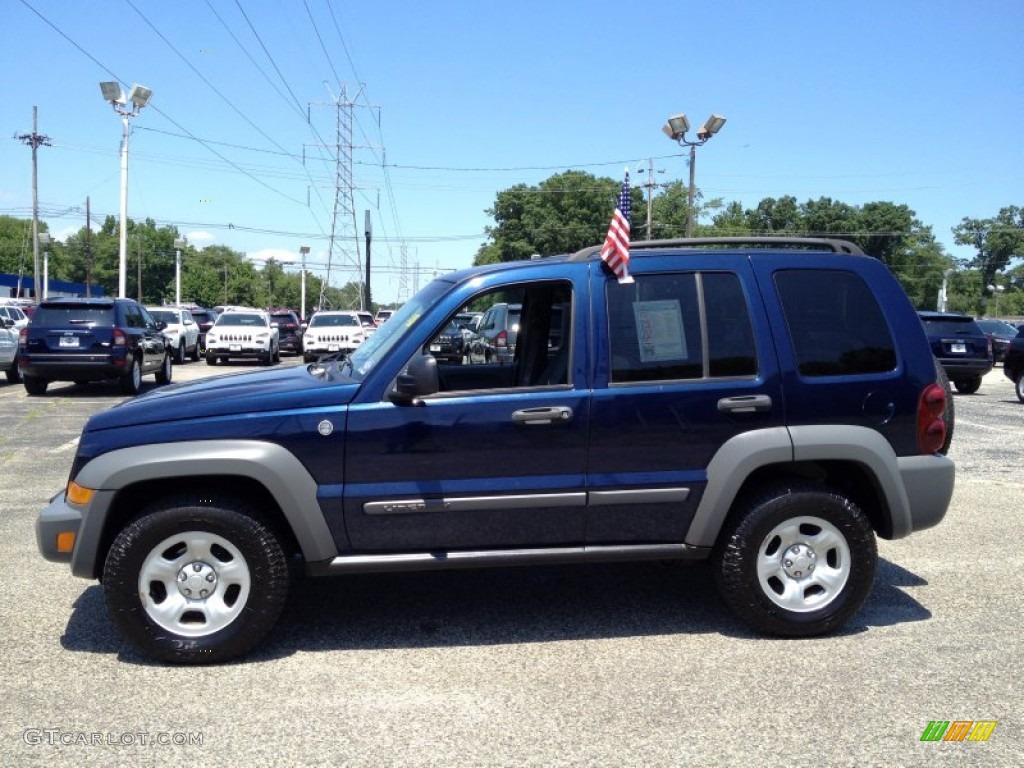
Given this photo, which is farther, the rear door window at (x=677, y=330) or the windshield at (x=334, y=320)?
the windshield at (x=334, y=320)

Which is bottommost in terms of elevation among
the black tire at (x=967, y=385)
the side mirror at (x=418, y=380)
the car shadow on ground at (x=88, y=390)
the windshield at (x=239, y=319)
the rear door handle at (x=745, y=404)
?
the car shadow on ground at (x=88, y=390)

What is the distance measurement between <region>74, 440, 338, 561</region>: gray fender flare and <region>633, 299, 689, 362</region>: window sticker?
1743 mm

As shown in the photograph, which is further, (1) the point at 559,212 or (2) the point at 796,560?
(1) the point at 559,212

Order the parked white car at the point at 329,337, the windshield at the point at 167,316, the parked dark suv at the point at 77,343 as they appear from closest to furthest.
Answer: the parked dark suv at the point at 77,343, the parked white car at the point at 329,337, the windshield at the point at 167,316

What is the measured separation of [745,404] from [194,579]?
2.74 m

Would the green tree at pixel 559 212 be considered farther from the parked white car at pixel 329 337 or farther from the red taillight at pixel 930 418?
the red taillight at pixel 930 418

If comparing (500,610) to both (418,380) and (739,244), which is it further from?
(739,244)

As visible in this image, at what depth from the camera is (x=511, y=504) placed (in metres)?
4.18

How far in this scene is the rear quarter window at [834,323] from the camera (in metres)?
4.47

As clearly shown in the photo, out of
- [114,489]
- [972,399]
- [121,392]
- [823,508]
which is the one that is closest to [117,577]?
[114,489]

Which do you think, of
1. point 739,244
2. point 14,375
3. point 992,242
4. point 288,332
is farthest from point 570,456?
point 992,242

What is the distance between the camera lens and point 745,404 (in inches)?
170

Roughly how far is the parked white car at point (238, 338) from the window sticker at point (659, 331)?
23.0 m

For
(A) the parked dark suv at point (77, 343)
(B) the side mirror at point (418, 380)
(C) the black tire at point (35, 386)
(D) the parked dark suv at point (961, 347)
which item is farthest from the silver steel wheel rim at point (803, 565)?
(D) the parked dark suv at point (961, 347)
